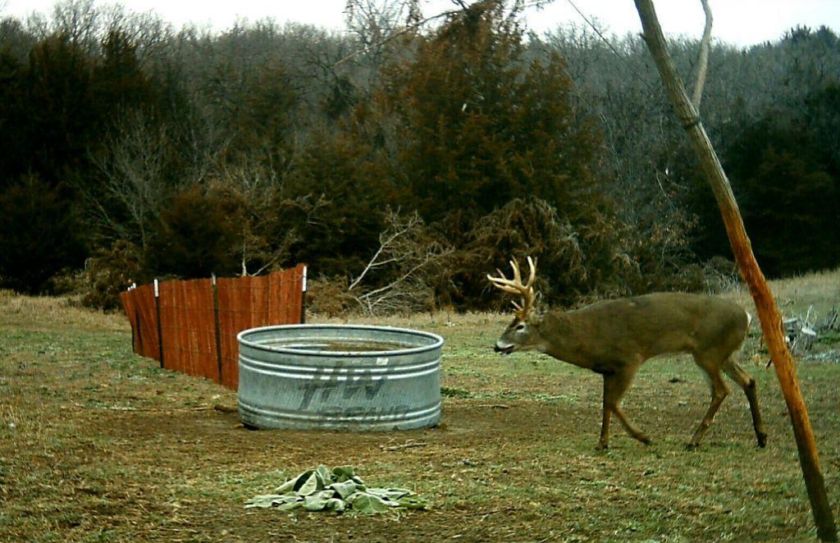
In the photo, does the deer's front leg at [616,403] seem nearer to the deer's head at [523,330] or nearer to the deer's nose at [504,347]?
the deer's head at [523,330]

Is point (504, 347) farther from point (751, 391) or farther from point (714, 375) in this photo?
point (751, 391)

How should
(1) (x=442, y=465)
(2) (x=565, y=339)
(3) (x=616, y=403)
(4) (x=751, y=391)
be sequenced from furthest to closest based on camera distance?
(2) (x=565, y=339) < (4) (x=751, y=391) < (3) (x=616, y=403) < (1) (x=442, y=465)

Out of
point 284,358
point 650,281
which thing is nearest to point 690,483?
point 284,358

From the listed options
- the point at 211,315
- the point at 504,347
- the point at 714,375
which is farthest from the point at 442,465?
the point at 211,315

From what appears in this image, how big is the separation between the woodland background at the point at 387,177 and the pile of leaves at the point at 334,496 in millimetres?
20704

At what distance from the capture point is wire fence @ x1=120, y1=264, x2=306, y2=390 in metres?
13.5

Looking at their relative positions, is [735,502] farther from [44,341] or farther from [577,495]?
[44,341]

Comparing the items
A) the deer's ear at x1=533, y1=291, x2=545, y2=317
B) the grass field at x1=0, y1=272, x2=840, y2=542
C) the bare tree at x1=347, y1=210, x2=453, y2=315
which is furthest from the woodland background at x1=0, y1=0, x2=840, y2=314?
the grass field at x1=0, y1=272, x2=840, y2=542

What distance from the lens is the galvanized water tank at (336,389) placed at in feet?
33.9

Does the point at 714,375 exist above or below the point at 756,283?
below

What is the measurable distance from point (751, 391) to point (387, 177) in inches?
1099

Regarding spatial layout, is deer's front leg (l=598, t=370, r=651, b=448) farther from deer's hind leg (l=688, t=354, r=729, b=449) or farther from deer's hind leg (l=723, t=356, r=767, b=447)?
deer's hind leg (l=723, t=356, r=767, b=447)

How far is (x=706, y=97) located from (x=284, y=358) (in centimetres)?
5047

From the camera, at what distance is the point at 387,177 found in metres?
37.7
